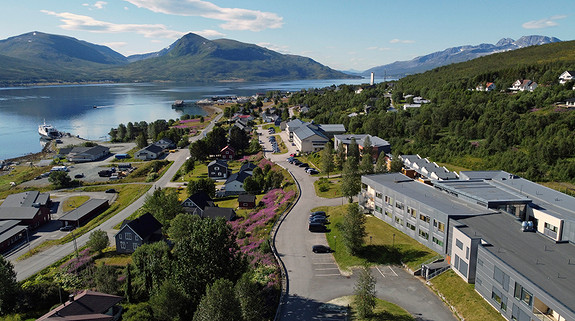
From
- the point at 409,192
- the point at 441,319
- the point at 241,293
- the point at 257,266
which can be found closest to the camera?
the point at 241,293

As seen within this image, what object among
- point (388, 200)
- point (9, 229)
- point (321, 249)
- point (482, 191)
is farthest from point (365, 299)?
point (9, 229)

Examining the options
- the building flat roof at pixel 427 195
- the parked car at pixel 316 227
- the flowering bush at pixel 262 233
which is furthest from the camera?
the parked car at pixel 316 227

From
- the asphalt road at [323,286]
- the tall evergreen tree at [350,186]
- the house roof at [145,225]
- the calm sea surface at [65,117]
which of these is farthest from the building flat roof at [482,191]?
the calm sea surface at [65,117]

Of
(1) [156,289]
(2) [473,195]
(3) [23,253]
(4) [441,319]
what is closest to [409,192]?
(2) [473,195]

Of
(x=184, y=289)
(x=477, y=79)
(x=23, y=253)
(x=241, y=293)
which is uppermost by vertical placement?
(x=477, y=79)

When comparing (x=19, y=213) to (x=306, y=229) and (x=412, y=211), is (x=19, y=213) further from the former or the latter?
(x=412, y=211)

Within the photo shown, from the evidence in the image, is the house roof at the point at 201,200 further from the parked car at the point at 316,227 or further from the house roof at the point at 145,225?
the parked car at the point at 316,227

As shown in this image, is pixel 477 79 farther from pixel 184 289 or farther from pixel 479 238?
pixel 184 289
